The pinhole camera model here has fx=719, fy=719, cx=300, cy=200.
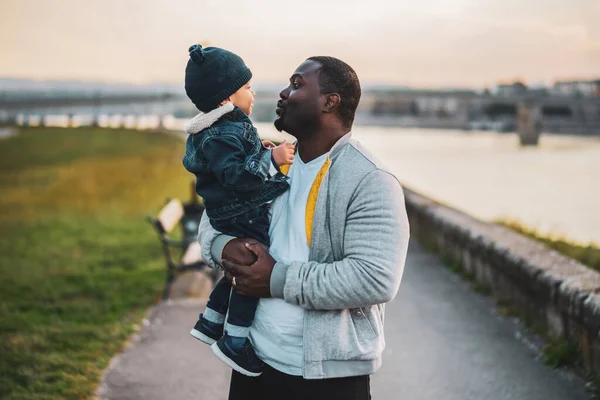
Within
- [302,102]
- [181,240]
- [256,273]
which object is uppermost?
[302,102]

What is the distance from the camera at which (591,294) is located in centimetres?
438

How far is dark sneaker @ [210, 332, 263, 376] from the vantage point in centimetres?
223

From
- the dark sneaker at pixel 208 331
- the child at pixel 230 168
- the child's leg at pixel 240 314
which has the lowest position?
the dark sneaker at pixel 208 331

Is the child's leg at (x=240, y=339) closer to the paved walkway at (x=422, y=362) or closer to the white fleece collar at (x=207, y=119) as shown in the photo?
the white fleece collar at (x=207, y=119)

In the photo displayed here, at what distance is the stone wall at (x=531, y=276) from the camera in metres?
4.41

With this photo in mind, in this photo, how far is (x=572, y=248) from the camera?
8766 mm

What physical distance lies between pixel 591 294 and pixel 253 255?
9.73 feet

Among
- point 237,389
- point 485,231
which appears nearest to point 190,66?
point 237,389

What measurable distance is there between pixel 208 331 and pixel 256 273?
1.79 ft

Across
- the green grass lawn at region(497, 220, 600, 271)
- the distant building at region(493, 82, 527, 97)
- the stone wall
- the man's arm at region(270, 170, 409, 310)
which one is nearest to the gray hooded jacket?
the man's arm at region(270, 170, 409, 310)

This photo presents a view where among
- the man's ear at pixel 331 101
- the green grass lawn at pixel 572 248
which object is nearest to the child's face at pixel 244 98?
the man's ear at pixel 331 101

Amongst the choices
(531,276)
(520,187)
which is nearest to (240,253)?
(531,276)

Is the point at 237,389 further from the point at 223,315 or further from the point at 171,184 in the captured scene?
the point at 171,184

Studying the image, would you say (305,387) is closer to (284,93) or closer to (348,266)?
(348,266)
